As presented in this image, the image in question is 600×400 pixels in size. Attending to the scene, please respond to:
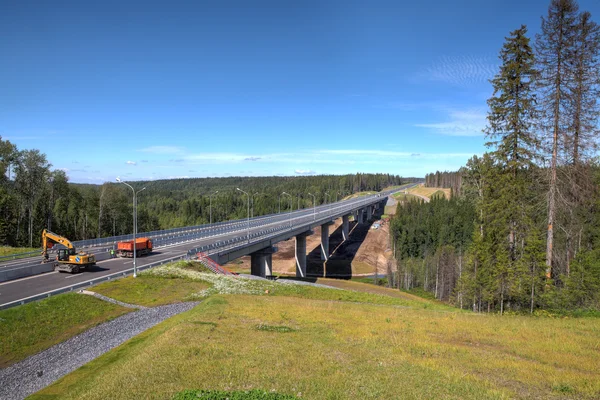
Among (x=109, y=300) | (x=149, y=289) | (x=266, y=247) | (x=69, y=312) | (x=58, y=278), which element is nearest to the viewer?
(x=69, y=312)

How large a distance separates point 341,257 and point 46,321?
9237 centimetres

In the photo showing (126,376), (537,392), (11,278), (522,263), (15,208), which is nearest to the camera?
(537,392)

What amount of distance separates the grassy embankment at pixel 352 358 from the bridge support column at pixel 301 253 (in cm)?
6261

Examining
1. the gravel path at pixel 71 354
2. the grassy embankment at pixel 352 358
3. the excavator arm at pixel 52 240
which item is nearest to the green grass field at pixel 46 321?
the gravel path at pixel 71 354

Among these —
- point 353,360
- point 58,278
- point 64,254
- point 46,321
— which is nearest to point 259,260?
point 64,254

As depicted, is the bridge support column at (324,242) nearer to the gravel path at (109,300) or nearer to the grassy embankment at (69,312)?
the grassy embankment at (69,312)

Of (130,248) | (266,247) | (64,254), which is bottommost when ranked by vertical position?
(266,247)

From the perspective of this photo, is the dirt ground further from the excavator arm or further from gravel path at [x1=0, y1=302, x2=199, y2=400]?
gravel path at [x1=0, y1=302, x2=199, y2=400]

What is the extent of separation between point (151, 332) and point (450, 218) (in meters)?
88.9

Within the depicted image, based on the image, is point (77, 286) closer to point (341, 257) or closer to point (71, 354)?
point (71, 354)

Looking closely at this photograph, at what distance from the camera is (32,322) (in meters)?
22.2

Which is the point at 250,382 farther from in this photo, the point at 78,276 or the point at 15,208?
the point at 15,208

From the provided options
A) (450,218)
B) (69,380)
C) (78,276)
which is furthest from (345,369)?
(450,218)

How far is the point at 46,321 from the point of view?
22.7 metres
